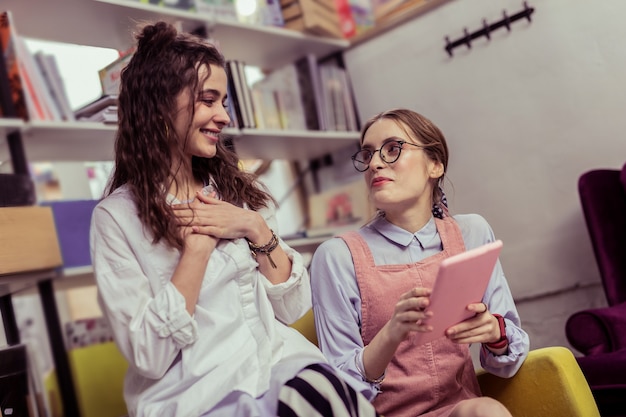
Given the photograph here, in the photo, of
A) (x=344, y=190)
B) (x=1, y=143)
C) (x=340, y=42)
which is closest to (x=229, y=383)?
(x=1, y=143)

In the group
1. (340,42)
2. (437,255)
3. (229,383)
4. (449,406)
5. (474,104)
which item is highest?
(340,42)

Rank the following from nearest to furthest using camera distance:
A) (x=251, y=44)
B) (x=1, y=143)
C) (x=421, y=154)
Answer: (x=421, y=154), (x=1, y=143), (x=251, y=44)

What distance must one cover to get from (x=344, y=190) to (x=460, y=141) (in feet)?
2.25

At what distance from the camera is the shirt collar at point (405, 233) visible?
56.1 inches

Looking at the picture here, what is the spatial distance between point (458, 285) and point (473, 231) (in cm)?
42

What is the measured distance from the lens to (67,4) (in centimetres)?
204

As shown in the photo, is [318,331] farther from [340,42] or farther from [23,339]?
[340,42]

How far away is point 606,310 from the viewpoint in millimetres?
1715

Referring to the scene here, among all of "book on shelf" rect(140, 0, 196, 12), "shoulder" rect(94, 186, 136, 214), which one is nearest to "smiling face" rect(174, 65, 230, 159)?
"shoulder" rect(94, 186, 136, 214)

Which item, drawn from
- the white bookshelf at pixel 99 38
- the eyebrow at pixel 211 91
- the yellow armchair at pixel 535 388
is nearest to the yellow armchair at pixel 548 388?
the yellow armchair at pixel 535 388

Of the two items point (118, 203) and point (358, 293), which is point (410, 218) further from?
point (118, 203)

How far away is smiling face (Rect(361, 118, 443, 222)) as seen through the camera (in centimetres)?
141

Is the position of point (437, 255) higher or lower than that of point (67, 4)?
lower

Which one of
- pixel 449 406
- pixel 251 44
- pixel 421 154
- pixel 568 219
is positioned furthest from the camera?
pixel 251 44
